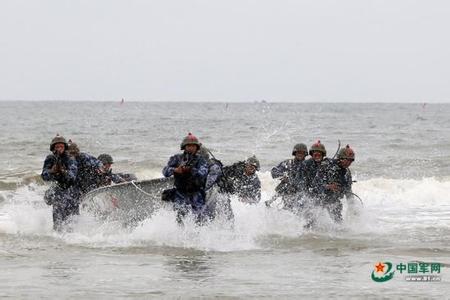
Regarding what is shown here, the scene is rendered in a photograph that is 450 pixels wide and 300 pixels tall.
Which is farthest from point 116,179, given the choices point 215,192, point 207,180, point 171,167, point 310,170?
point 310,170

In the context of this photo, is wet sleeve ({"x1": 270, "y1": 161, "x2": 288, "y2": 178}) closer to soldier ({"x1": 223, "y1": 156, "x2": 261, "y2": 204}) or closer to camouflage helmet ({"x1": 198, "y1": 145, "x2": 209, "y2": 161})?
soldier ({"x1": 223, "y1": 156, "x2": 261, "y2": 204})

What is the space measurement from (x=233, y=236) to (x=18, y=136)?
99.3 ft

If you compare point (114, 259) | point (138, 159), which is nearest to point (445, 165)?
point (138, 159)

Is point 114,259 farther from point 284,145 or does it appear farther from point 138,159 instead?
point 284,145

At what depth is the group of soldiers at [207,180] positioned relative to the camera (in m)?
10.9

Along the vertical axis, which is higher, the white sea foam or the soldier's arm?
the soldier's arm

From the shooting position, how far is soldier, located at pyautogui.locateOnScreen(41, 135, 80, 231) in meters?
11.4

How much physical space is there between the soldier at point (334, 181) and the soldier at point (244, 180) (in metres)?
0.93

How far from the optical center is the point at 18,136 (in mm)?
39750

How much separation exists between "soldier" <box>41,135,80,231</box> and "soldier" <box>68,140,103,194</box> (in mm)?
195

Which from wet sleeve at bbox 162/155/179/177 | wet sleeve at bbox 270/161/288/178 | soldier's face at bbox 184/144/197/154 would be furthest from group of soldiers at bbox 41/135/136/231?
wet sleeve at bbox 270/161/288/178

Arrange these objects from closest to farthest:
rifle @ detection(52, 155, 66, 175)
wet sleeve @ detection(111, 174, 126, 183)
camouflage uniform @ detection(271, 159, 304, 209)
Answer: rifle @ detection(52, 155, 66, 175) → camouflage uniform @ detection(271, 159, 304, 209) → wet sleeve @ detection(111, 174, 126, 183)

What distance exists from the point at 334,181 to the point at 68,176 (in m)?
4.04

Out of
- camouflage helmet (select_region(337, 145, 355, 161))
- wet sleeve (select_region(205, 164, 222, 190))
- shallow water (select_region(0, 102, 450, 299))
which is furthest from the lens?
camouflage helmet (select_region(337, 145, 355, 161))
